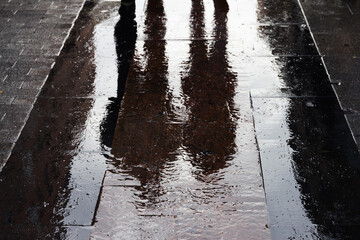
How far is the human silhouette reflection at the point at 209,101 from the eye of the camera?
5988 millimetres

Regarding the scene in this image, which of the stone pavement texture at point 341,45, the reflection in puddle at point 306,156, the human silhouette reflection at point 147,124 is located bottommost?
the stone pavement texture at point 341,45

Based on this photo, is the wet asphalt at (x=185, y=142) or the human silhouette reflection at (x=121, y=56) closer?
the wet asphalt at (x=185, y=142)

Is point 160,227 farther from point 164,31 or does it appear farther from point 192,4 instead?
point 192,4

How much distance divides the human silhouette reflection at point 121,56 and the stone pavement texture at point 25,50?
2.80 ft

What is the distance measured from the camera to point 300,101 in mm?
6852

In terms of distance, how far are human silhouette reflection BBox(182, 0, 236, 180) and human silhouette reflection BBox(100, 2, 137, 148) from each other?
0.87m

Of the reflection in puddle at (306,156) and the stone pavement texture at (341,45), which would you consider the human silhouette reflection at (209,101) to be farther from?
the stone pavement texture at (341,45)

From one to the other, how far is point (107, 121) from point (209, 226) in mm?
2182

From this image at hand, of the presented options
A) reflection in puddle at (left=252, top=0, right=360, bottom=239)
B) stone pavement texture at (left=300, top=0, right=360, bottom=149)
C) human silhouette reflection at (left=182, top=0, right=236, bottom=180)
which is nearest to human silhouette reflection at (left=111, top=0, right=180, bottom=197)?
human silhouette reflection at (left=182, top=0, right=236, bottom=180)

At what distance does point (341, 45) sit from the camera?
320 inches

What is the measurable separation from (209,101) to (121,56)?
181 centimetres

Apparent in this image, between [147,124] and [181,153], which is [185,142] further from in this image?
[147,124]

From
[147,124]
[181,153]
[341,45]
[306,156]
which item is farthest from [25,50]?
[341,45]

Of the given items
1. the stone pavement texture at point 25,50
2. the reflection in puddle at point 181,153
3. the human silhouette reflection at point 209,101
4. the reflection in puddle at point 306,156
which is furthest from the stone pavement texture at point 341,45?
the stone pavement texture at point 25,50
